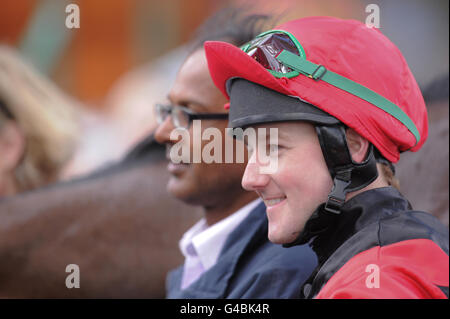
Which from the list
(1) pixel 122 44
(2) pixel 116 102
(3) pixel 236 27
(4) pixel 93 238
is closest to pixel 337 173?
(3) pixel 236 27

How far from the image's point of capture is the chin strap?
1.07 m

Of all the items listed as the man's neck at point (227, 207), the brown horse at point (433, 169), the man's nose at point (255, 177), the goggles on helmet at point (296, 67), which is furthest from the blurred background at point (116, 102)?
the man's nose at point (255, 177)

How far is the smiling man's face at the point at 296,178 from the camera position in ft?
3.59

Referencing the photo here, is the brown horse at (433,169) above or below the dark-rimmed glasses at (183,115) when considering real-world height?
Answer: below

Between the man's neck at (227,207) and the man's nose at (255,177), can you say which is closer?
the man's nose at (255,177)

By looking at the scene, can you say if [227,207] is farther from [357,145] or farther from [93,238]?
[93,238]

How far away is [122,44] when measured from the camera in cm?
647

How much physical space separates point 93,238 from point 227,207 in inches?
30.2

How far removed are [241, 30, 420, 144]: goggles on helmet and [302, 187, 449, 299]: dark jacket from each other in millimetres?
161

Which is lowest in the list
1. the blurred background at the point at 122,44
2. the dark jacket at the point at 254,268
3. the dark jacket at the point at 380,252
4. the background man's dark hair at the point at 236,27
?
the dark jacket at the point at 254,268

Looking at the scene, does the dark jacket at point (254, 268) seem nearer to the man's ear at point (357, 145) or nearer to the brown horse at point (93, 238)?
the man's ear at point (357, 145)

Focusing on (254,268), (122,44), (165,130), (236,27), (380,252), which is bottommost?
(254,268)
